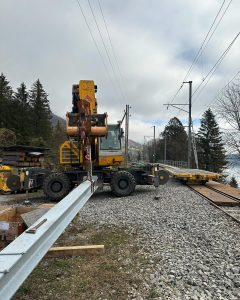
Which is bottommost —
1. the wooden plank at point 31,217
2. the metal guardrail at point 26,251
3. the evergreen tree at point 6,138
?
the wooden plank at point 31,217

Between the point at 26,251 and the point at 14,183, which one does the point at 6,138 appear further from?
the point at 26,251

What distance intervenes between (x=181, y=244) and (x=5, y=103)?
51513 millimetres

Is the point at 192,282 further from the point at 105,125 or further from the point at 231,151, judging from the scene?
the point at 231,151

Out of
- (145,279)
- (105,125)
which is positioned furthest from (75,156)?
(145,279)

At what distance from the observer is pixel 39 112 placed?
60.5 m

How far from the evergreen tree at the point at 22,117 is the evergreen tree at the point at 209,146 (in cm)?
3241

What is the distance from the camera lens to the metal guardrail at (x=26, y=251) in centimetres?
234

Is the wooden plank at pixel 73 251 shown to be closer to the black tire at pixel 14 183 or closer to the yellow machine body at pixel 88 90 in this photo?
the yellow machine body at pixel 88 90

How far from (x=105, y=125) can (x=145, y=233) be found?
4435mm

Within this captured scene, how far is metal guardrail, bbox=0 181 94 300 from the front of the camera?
2340mm

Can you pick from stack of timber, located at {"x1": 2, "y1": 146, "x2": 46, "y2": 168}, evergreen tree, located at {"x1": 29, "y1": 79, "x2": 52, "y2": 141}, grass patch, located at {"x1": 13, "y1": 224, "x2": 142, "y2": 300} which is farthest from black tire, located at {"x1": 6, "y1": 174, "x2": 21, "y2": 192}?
evergreen tree, located at {"x1": 29, "y1": 79, "x2": 52, "y2": 141}

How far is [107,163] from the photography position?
13.4m

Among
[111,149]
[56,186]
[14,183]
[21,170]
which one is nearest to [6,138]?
[21,170]

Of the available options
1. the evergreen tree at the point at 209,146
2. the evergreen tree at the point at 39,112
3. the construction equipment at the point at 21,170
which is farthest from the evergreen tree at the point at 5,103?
→ the evergreen tree at the point at 209,146
